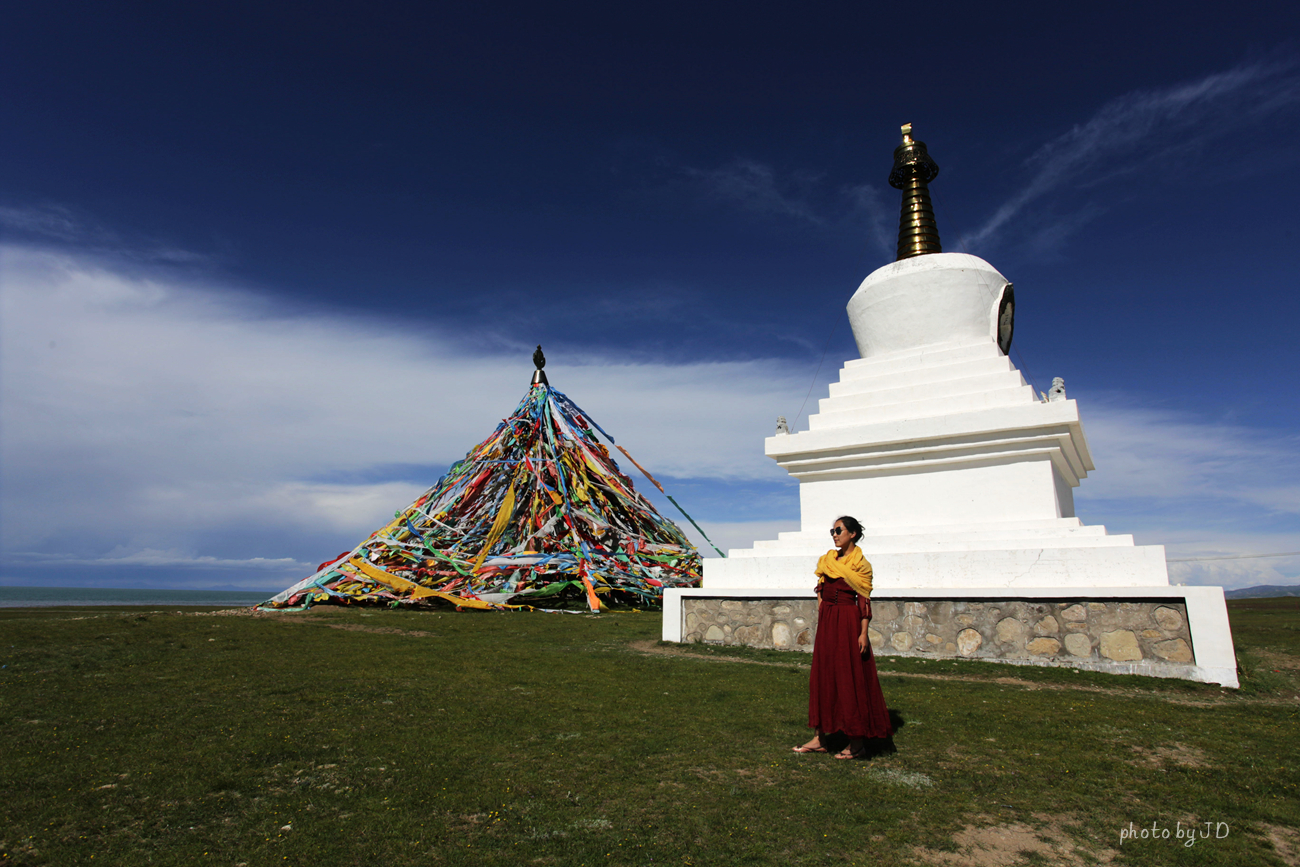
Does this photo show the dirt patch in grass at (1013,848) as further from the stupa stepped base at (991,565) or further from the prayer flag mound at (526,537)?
the prayer flag mound at (526,537)

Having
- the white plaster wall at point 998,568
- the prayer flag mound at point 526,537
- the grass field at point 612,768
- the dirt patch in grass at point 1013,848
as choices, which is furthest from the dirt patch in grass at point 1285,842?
the prayer flag mound at point 526,537

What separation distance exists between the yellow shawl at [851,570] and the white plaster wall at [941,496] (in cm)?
527

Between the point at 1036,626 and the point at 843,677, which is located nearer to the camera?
the point at 843,677

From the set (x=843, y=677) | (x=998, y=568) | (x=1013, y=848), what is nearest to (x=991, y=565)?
(x=998, y=568)

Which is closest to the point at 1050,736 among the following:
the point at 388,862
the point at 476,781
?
the point at 476,781

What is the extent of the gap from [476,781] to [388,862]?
0.99 m

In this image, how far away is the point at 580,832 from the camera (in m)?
3.34

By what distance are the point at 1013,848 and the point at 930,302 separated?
930cm

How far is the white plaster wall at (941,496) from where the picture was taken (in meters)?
9.03

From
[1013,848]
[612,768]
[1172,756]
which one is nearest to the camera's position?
[1013,848]

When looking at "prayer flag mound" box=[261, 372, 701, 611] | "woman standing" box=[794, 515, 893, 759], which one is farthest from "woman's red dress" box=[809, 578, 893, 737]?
"prayer flag mound" box=[261, 372, 701, 611]

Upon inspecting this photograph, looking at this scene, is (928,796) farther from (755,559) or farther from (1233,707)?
(755,559)

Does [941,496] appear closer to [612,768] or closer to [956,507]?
[956,507]

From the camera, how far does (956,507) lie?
9469mm
